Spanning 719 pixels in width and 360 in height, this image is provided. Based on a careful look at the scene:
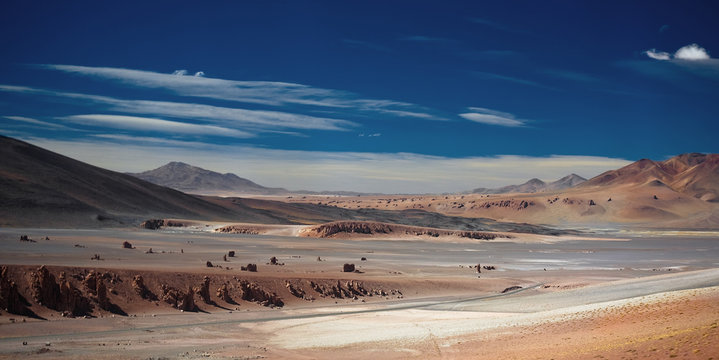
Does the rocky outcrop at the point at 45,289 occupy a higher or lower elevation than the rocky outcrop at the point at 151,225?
lower

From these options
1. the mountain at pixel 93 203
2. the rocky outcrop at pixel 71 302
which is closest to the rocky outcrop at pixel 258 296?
the rocky outcrop at pixel 71 302

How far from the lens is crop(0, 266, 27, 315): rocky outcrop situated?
69.9 ft

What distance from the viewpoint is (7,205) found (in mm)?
72812

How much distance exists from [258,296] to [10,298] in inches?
409

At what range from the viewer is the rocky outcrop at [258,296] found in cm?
2847

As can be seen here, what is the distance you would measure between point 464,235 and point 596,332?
219ft

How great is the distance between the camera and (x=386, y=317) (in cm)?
2581

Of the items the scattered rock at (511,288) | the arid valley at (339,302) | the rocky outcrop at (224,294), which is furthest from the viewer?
the scattered rock at (511,288)

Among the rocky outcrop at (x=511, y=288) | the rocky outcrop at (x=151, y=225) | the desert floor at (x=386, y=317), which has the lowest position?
the rocky outcrop at (x=511, y=288)

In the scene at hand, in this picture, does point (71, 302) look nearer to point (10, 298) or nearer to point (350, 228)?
point (10, 298)

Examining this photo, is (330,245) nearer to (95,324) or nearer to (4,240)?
(4,240)

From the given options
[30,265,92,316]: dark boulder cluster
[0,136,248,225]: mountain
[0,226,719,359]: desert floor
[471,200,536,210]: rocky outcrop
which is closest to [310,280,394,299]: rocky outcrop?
[0,226,719,359]: desert floor

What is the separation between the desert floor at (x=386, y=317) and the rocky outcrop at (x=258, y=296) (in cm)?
56

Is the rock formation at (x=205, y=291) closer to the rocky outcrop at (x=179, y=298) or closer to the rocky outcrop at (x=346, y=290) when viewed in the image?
the rocky outcrop at (x=179, y=298)
